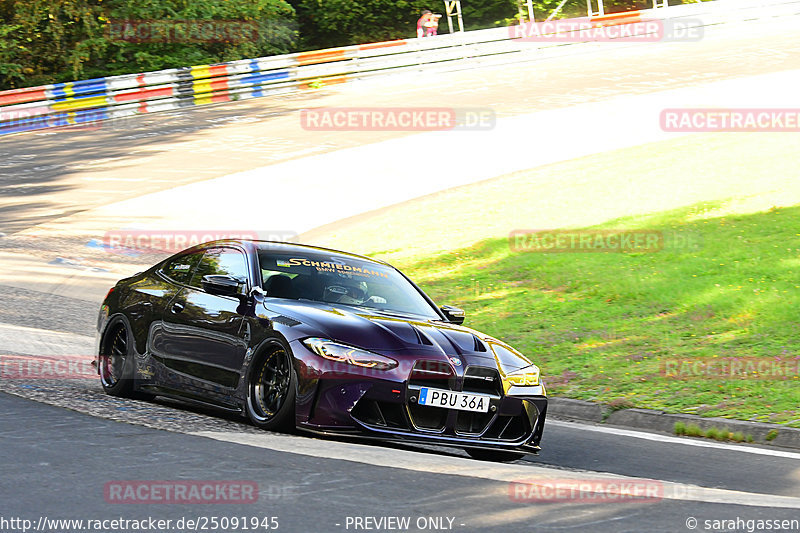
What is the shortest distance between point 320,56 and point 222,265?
27.5 metres

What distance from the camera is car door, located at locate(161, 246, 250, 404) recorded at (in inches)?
320

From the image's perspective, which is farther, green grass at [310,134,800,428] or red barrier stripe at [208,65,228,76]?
red barrier stripe at [208,65,228,76]

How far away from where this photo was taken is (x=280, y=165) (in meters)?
25.5

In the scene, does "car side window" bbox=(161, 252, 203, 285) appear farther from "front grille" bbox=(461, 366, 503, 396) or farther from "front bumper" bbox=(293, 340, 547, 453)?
"front grille" bbox=(461, 366, 503, 396)

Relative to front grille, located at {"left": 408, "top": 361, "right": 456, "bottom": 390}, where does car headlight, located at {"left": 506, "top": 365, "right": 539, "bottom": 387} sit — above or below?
below

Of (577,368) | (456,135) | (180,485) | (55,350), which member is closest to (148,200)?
(456,135)

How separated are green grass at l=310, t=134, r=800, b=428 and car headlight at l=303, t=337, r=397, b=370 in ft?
12.9

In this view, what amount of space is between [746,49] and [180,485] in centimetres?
3406
